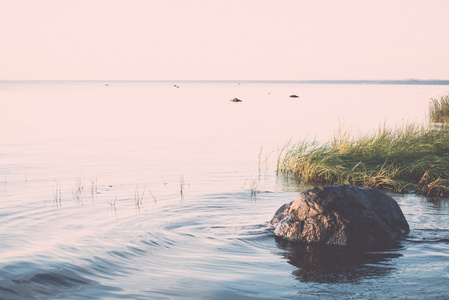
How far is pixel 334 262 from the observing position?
8930mm

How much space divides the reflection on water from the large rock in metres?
0.22

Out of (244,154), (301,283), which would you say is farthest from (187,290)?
(244,154)

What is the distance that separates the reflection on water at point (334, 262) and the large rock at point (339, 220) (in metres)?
0.22

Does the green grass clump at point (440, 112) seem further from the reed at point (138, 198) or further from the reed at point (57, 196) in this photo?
the reed at point (57, 196)

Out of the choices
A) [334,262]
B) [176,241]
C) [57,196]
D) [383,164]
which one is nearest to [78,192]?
[57,196]

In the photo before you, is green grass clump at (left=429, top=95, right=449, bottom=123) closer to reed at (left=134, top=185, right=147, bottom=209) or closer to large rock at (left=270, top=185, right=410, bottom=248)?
reed at (left=134, top=185, right=147, bottom=209)

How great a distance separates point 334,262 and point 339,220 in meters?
1.11

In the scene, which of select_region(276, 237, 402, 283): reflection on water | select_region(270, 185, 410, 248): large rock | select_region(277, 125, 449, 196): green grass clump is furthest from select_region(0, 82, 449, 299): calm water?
select_region(277, 125, 449, 196): green grass clump

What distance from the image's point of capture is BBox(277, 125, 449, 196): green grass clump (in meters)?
15.6

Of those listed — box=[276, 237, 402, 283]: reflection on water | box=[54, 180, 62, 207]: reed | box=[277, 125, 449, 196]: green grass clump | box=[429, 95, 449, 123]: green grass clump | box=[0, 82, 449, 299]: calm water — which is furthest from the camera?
box=[429, 95, 449, 123]: green grass clump

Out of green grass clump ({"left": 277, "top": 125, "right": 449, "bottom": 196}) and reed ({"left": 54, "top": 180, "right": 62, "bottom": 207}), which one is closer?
reed ({"left": 54, "top": 180, "right": 62, "bottom": 207})

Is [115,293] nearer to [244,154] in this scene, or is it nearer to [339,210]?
[339,210]

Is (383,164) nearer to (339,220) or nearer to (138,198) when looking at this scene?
(339,220)

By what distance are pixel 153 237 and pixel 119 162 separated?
40.8 feet
